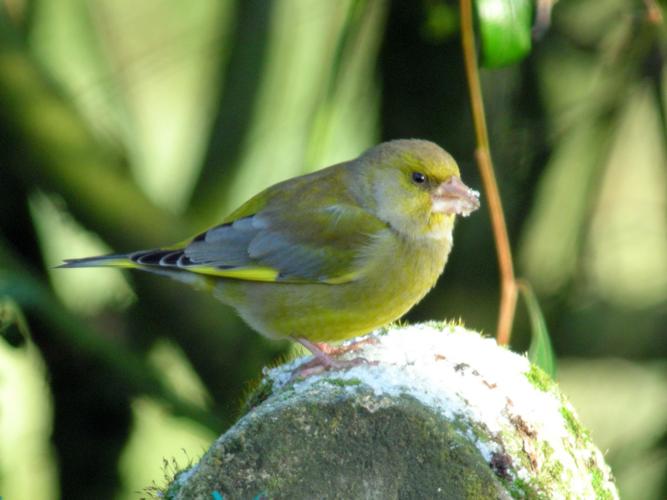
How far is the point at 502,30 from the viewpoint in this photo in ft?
11.4

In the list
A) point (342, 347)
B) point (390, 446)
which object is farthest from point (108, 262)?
point (390, 446)

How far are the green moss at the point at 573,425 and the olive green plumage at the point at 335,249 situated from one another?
2.68 feet

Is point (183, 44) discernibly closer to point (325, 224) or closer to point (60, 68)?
point (60, 68)

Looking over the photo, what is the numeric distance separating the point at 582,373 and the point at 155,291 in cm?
262

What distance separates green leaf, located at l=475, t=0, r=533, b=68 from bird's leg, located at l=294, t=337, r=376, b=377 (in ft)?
3.07

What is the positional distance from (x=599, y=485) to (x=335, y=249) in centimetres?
123

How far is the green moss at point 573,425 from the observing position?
124 inches

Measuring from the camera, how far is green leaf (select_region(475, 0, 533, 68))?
3.46 m

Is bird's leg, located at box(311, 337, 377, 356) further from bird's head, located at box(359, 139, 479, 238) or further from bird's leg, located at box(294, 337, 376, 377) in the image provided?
bird's head, located at box(359, 139, 479, 238)

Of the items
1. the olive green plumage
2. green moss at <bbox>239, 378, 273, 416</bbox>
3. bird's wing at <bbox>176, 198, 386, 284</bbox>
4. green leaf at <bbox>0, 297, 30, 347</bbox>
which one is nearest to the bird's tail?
the olive green plumage

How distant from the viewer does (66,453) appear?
17.5ft

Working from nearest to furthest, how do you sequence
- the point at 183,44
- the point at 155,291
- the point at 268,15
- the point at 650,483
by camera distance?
1. the point at 155,291
2. the point at 268,15
3. the point at 650,483
4. the point at 183,44

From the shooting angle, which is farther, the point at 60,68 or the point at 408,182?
the point at 60,68

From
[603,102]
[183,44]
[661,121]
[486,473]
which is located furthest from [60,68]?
[486,473]
